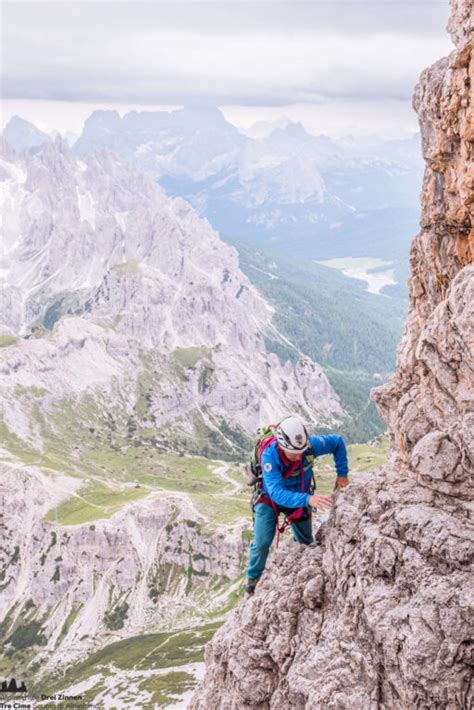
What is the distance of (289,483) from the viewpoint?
76.7 feet

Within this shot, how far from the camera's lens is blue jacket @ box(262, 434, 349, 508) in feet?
70.6

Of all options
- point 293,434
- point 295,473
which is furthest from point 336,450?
point 293,434

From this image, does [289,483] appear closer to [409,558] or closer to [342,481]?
[342,481]

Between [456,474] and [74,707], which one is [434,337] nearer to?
[456,474]

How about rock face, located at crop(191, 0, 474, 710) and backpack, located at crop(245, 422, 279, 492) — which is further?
backpack, located at crop(245, 422, 279, 492)

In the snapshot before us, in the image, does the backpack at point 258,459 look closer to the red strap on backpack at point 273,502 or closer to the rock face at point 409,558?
the red strap on backpack at point 273,502

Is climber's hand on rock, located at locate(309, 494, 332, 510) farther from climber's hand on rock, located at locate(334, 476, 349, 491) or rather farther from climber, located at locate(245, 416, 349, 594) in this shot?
climber's hand on rock, located at locate(334, 476, 349, 491)

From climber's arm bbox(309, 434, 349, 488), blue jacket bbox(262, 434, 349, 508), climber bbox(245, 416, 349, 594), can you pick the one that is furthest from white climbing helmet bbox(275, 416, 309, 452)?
climber's arm bbox(309, 434, 349, 488)

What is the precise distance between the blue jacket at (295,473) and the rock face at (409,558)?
1.42m

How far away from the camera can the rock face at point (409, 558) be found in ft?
59.2

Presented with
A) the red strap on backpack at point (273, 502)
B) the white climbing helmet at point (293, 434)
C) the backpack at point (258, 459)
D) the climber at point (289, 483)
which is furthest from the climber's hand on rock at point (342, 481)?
the white climbing helmet at point (293, 434)

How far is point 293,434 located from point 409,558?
5.49m

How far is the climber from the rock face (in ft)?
2.99

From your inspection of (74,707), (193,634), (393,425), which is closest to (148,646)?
(193,634)
